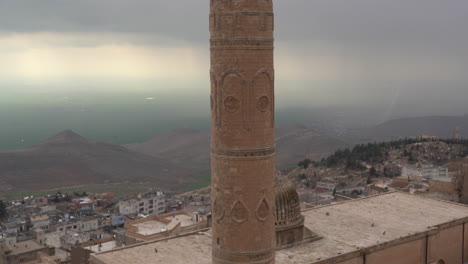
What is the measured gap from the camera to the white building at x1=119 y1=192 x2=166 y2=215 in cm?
5125

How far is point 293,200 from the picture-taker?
1722cm

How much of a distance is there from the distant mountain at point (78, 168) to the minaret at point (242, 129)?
282ft

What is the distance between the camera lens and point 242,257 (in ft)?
32.6

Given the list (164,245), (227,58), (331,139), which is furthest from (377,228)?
(331,139)

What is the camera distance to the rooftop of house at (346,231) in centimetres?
1639

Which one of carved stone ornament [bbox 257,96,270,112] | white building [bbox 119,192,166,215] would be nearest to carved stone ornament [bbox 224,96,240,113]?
carved stone ornament [bbox 257,96,270,112]

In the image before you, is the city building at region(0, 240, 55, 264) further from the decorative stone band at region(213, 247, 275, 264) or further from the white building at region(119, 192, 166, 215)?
the decorative stone band at region(213, 247, 275, 264)

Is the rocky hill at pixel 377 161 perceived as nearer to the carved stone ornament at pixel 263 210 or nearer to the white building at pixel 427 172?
the white building at pixel 427 172

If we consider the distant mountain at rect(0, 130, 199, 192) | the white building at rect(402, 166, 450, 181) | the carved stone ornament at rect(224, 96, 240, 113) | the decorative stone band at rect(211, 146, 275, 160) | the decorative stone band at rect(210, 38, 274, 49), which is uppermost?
the decorative stone band at rect(210, 38, 274, 49)

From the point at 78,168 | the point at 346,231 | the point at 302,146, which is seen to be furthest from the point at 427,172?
the point at 302,146

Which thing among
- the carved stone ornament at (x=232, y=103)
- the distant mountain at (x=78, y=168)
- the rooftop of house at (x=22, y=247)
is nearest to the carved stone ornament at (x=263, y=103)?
the carved stone ornament at (x=232, y=103)

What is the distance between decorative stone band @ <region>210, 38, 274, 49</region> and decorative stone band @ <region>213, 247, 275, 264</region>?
422 cm

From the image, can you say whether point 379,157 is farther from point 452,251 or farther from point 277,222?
point 277,222

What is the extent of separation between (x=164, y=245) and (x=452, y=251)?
1242 cm
